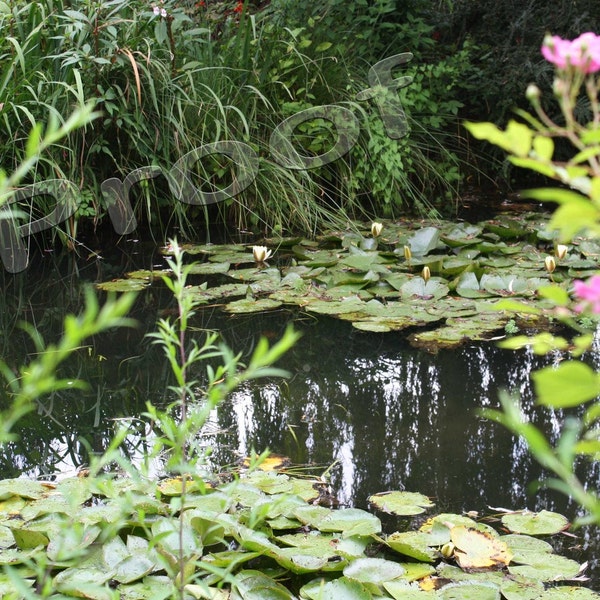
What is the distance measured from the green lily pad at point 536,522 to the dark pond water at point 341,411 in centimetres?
4

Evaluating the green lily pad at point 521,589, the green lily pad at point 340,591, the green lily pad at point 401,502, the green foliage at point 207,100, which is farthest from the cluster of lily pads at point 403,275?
the green lily pad at point 340,591

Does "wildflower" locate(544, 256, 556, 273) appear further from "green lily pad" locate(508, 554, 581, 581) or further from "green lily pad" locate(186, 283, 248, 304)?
"green lily pad" locate(508, 554, 581, 581)

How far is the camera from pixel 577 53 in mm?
585

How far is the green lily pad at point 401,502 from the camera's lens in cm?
189

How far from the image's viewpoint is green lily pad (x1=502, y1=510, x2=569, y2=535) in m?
1.80

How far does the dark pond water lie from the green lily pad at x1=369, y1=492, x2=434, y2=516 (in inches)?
1.3

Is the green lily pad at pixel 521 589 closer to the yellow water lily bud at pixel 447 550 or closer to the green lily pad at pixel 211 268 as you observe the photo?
the yellow water lily bud at pixel 447 550

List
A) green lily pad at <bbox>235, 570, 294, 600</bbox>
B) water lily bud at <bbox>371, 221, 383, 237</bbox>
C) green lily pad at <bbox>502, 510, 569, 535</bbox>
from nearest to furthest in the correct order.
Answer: green lily pad at <bbox>235, 570, 294, 600</bbox>
green lily pad at <bbox>502, 510, 569, 535</bbox>
water lily bud at <bbox>371, 221, 383, 237</bbox>

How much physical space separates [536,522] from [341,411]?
0.72 meters

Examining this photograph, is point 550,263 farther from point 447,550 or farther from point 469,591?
point 469,591

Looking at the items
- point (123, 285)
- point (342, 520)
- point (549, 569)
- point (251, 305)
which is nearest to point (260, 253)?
point (251, 305)

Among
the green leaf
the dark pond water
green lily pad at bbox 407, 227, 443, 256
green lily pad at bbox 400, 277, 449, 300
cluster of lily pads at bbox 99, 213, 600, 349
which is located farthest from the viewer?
green lily pad at bbox 407, 227, 443, 256

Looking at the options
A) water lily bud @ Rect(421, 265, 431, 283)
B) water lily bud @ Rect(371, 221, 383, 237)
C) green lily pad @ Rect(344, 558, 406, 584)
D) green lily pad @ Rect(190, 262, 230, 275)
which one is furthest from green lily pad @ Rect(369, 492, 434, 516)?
water lily bud @ Rect(371, 221, 383, 237)

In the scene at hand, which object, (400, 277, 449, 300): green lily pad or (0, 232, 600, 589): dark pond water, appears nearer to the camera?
(0, 232, 600, 589): dark pond water
